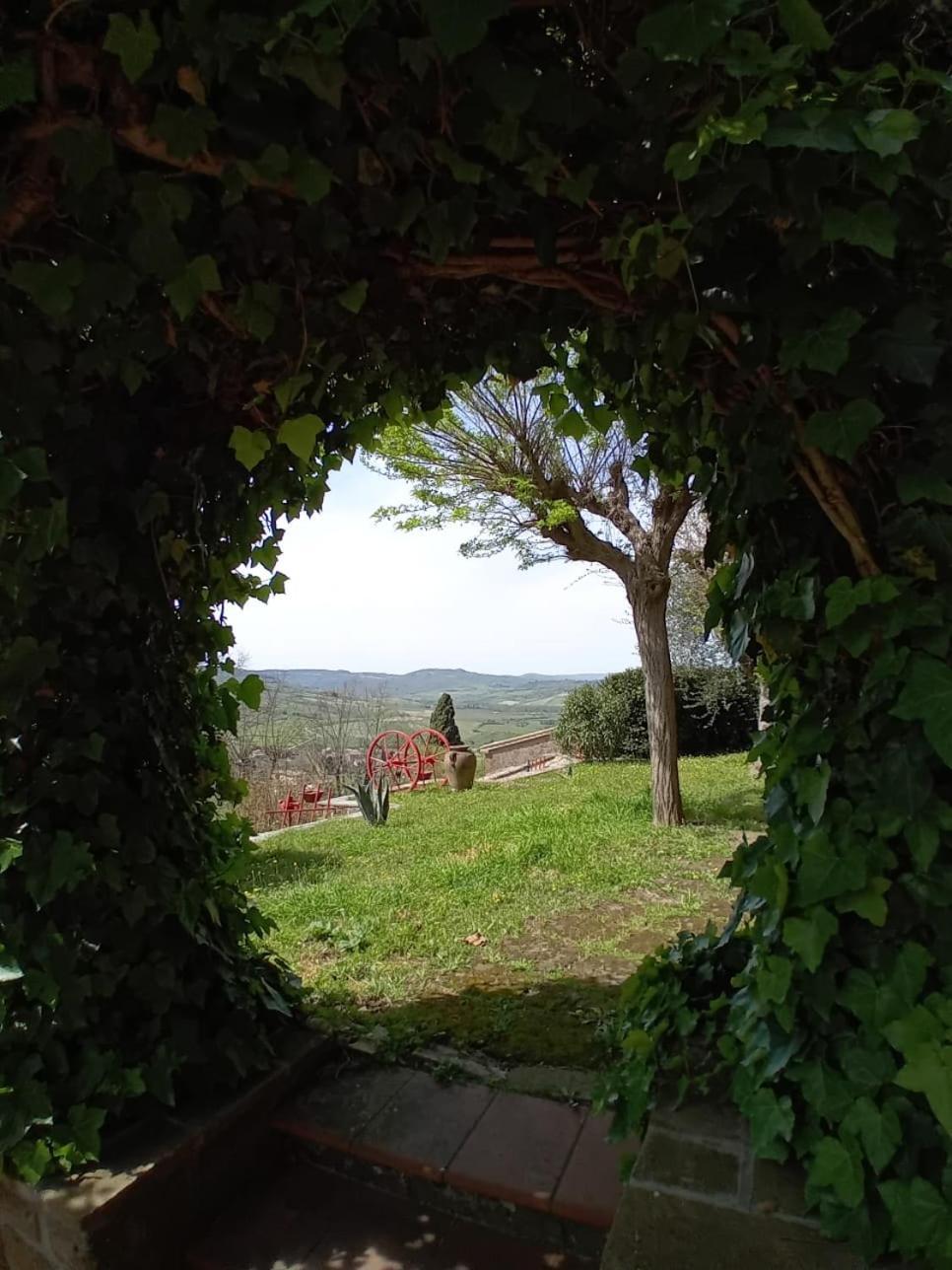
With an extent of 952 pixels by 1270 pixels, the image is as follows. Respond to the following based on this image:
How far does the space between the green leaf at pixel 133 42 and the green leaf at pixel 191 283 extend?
23cm

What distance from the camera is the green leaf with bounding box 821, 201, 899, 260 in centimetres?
91

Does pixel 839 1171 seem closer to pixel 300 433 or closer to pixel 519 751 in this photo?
pixel 300 433

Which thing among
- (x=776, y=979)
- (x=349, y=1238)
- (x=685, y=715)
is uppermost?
(x=776, y=979)

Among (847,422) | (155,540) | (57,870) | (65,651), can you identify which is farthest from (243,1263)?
(847,422)

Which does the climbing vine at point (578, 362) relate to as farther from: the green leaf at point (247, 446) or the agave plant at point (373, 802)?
the agave plant at point (373, 802)

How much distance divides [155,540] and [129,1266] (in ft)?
4.83

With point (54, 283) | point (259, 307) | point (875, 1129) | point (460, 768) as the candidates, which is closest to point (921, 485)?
point (875, 1129)

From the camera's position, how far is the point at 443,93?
951 millimetres

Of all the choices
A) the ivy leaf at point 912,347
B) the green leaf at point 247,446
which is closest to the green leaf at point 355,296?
the green leaf at point 247,446

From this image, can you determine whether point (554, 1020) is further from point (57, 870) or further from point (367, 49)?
point (367, 49)

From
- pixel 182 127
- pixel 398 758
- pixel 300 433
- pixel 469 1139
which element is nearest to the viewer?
pixel 182 127

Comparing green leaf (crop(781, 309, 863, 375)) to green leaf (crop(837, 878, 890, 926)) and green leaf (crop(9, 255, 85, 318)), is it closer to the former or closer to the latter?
green leaf (crop(837, 878, 890, 926))

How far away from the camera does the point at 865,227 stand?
36.3 inches

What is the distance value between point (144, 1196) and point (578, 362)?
1.97 meters
